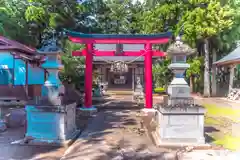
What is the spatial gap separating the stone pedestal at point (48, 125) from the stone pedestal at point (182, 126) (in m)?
2.65

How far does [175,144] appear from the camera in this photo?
6.21m

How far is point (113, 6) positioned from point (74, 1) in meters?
13.1

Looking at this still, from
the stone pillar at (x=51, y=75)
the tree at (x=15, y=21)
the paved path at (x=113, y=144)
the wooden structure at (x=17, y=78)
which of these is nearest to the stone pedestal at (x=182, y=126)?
the paved path at (x=113, y=144)

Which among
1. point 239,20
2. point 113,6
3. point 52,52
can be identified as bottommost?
point 52,52

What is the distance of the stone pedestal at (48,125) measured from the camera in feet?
Result: 21.0

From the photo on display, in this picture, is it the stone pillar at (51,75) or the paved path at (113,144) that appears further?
the stone pillar at (51,75)

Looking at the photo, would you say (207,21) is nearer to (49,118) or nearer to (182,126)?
(182,126)

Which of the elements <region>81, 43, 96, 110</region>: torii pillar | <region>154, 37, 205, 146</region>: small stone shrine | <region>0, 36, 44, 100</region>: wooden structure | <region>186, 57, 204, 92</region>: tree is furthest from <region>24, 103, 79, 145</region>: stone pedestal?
<region>186, 57, 204, 92</region>: tree

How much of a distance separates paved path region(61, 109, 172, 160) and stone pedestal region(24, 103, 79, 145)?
53 cm

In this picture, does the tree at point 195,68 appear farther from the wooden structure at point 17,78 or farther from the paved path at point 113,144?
the paved path at point 113,144

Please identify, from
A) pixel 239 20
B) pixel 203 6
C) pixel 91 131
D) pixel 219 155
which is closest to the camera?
pixel 219 155

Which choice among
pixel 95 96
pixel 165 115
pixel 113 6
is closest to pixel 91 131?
pixel 165 115

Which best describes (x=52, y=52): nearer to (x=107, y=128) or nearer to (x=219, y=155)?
(x=107, y=128)

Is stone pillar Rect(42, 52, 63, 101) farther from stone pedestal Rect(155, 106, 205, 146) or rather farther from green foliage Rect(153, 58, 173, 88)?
green foliage Rect(153, 58, 173, 88)
